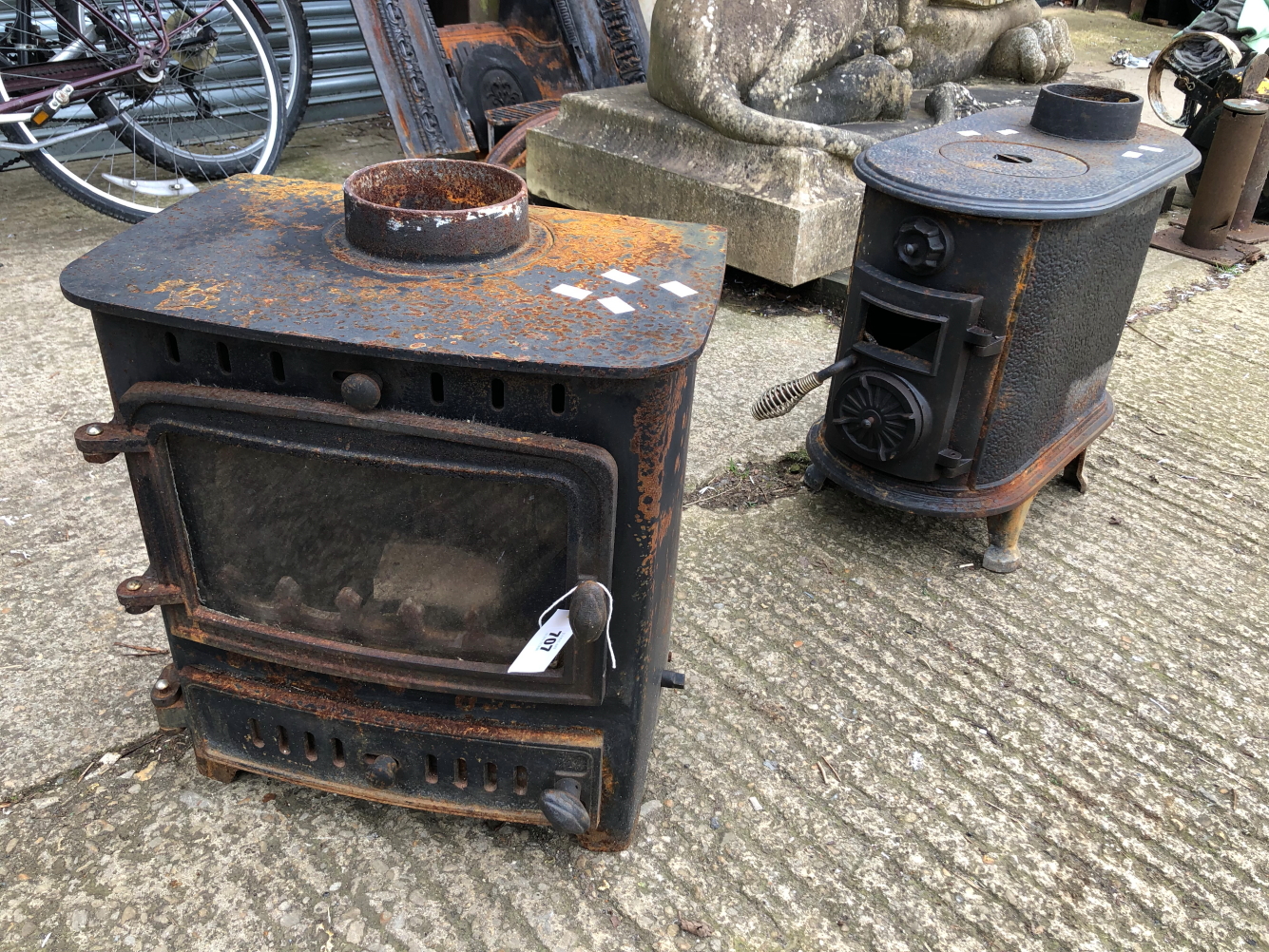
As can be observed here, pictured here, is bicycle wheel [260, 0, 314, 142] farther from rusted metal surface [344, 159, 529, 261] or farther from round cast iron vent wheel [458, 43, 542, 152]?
rusted metal surface [344, 159, 529, 261]

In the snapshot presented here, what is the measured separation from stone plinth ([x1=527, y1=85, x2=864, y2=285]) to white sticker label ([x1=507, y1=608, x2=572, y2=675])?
259 centimetres

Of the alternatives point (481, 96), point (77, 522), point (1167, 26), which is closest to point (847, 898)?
point (77, 522)

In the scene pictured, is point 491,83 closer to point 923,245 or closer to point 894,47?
point 894,47

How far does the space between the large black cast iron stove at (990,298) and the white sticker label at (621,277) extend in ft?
3.19

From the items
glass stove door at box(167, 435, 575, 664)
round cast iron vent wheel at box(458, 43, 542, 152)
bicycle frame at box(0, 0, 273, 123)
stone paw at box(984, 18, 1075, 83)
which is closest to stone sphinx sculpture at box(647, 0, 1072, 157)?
stone paw at box(984, 18, 1075, 83)

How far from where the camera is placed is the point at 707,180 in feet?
12.6

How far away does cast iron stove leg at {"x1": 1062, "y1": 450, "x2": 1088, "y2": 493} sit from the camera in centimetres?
290

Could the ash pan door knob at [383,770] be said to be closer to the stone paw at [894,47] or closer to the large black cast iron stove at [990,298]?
the large black cast iron stove at [990,298]

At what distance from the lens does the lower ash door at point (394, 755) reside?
162 cm

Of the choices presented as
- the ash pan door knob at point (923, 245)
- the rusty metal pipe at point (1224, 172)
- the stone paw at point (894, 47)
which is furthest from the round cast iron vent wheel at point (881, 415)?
the rusty metal pipe at point (1224, 172)

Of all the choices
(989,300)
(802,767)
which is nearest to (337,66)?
(989,300)

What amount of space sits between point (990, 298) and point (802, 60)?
221 cm

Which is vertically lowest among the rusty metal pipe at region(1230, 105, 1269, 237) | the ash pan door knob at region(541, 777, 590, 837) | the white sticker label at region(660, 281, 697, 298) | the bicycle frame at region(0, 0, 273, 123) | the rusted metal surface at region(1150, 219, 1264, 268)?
the rusted metal surface at region(1150, 219, 1264, 268)

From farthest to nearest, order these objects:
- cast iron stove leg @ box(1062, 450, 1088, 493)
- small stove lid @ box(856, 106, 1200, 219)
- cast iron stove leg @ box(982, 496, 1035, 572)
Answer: cast iron stove leg @ box(1062, 450, 1088, 493)
cast iron stove leg @ box(982, 496, 1035, 572)
small stove lid @ box(856, 106, 1200, 219)
